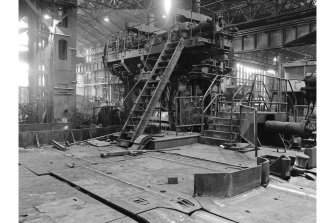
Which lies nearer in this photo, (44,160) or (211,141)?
(44,160)

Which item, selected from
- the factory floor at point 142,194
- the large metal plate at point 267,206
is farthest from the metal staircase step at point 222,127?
the large metal plate at point 267,206

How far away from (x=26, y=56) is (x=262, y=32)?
14406mm

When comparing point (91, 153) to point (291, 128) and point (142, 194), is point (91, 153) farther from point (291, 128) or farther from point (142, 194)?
point (291, 128)

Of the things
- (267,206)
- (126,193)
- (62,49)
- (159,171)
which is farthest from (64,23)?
(267,206)

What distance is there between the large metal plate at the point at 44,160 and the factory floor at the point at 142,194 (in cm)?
2

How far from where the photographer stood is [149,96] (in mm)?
10625

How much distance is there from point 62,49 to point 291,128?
12131 mm

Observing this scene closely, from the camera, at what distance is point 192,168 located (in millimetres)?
6508

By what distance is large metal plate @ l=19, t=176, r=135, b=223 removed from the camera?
3.60 meters

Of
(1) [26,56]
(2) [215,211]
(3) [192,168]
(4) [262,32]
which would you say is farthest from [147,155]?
(4) [262,32]

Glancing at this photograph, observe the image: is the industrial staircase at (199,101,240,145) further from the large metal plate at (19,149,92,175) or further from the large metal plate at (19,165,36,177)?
the large metal plate at (19,165,36,177)

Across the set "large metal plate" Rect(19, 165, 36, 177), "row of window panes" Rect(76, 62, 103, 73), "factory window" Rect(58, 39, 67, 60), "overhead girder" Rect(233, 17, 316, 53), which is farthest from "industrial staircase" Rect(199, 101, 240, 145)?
"row of window panes" Rect(76, 62, 103, 73)

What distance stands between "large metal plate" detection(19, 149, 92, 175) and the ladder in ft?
7.12

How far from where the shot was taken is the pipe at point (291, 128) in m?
8.38
